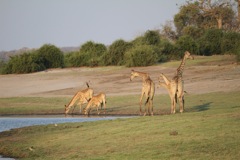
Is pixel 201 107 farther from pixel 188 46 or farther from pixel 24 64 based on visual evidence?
pixel 24 64

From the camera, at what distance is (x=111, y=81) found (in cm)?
3356

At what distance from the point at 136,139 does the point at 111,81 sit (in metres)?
19.4

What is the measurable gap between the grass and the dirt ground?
36.7 ft

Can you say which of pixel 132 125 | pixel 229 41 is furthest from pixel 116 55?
pixel 132 125

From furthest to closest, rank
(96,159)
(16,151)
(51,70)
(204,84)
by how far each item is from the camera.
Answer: (51,70)
(204,84)
(16,151)
(96,159)

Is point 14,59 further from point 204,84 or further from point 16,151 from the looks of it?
point 16,151

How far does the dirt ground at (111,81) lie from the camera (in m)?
29.5

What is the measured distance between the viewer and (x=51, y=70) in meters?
41.9

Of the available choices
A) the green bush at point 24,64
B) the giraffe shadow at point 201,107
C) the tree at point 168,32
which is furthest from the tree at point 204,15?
the giraffe shadow at point 201,107

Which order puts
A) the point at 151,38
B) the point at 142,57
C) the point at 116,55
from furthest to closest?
the point at 151,38
the point at 116,55
the point at 142,57

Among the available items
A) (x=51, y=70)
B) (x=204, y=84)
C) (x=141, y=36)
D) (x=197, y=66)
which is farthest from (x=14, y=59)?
(x=204, y=84)

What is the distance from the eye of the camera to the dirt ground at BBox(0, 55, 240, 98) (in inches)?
1161

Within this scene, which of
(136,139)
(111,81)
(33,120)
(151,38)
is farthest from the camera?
(151,38)

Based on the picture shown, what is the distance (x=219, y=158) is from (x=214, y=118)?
432cm
